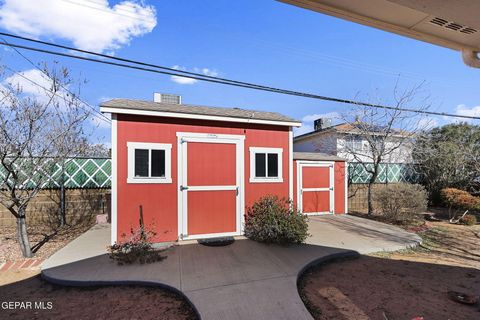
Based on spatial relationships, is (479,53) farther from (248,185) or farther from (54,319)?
(54,319)

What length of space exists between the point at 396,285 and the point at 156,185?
4.90 metres

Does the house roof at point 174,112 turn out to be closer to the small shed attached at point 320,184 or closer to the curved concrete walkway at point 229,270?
the small shed attached at point 320,184

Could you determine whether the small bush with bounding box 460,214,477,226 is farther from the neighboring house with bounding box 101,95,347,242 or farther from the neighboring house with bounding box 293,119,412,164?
the neighboring house with bounding box 101,95,347,242

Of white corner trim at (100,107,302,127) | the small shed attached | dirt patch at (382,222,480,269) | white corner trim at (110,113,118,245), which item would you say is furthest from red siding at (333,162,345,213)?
white corner trim at (110,113,118,245)

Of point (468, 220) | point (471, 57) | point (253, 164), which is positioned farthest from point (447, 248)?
point (253, 164)

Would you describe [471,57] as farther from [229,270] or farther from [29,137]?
[29,137]

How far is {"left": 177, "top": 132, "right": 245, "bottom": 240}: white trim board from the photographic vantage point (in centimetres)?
575

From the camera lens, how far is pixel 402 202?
26.7 ft

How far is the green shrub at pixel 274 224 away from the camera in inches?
214

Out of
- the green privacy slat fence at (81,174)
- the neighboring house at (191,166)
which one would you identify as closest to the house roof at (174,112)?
the neighboring house at (191,166)

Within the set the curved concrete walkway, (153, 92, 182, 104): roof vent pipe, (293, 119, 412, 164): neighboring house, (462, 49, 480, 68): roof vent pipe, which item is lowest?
the curved concrete walkway

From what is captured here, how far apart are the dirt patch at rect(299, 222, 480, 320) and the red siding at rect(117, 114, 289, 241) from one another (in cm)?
285

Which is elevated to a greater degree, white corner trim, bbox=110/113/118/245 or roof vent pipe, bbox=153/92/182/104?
roof vent pipe, bbox=153/92/182/104

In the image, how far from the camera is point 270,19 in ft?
22.1
